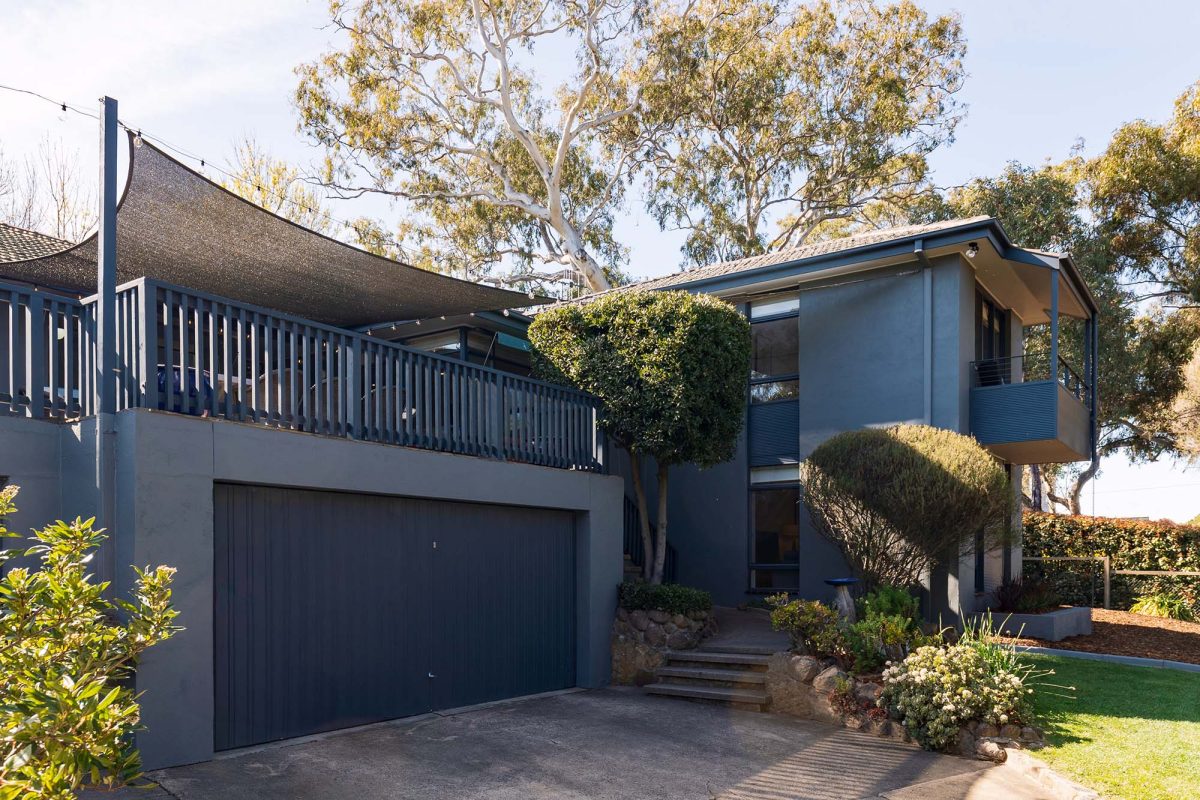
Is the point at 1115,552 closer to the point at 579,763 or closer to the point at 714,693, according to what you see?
the point at 714,693

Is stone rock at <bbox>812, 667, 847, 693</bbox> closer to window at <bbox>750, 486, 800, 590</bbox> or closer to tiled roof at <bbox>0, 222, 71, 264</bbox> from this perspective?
window at <bbox>750, 486, 800, 590</bbox>

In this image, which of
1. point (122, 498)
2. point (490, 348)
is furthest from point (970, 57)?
point (122, 498)

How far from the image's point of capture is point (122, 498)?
650 centimetres

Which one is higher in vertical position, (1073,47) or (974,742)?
(1073,47)

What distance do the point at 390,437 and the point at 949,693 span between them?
5.64m

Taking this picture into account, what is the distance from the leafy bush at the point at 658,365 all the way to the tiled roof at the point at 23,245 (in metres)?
5.28

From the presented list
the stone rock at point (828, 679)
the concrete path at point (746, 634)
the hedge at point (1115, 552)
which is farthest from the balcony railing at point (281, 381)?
the hedge at point (1115, 552)

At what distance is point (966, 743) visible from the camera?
8398 mm

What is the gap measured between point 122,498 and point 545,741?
4018 mm

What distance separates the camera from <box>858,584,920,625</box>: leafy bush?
33.3 ft

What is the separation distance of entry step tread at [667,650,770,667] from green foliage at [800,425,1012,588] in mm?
A: 1724

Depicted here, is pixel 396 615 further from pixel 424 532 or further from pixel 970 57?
pixel 970 57

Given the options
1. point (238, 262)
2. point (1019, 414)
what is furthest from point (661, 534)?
point (238, 262)

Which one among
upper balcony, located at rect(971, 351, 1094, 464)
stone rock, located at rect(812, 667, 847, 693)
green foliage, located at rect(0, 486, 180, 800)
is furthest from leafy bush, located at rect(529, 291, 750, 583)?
green foliage, located at rect(0, 486, 180, 800)
